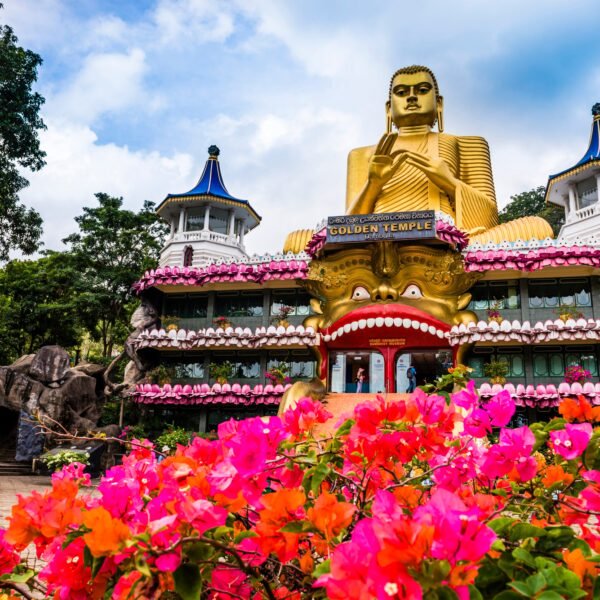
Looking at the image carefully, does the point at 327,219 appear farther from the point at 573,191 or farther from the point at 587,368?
the point at 573,191

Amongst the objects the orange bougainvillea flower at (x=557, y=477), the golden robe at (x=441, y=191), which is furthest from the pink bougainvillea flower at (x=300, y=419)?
the golden robe at (x=441, y=191)

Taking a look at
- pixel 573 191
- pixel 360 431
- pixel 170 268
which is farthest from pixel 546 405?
pixel 360 431

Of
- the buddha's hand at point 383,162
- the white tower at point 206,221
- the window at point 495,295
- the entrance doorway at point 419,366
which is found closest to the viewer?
the buddha's hand at point 383,162

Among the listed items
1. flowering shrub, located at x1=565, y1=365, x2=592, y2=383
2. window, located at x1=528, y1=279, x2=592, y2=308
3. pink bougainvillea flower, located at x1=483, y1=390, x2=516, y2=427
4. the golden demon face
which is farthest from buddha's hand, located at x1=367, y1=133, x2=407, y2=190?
pink bougainvillea flower, located at x1=483, y1=390, x2=516, y2=427

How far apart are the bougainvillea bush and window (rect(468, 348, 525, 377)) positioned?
1606cm

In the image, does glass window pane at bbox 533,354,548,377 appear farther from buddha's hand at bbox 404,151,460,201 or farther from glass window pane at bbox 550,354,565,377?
buddha's hand at bbox 404,151,460,201

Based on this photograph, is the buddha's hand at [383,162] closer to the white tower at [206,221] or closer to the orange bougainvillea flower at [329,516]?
the white tower at [206,221]

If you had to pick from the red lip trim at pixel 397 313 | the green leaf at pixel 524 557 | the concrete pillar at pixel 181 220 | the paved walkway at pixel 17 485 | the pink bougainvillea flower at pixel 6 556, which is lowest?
the paved walkway at pixel 17 485

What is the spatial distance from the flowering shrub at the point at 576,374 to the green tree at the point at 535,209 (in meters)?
21.0

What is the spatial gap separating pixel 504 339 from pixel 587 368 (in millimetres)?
3515

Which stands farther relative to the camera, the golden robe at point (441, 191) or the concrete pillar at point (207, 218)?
the concrete pillar at point (207, 218)

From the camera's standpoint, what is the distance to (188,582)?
1424mm

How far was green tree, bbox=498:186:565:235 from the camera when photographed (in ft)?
116

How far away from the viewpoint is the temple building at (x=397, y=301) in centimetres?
1688
